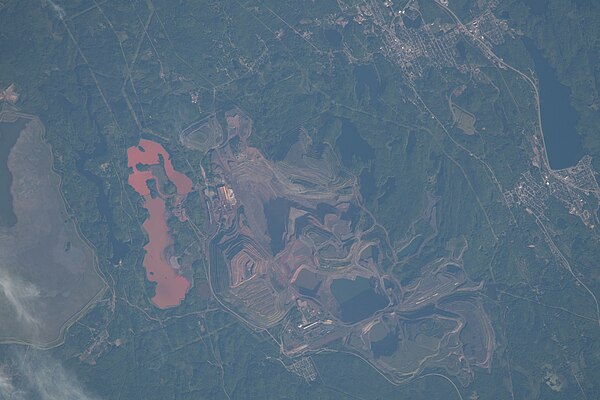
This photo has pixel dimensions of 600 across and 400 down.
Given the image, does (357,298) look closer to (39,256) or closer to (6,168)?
(39,256)

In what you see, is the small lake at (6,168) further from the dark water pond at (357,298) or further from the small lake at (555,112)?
the small lake at (555,112)

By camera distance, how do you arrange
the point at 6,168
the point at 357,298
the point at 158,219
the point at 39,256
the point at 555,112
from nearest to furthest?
the point at 39,256 → the point at 6,168 → the point at 158,219 → the point at 357,298 → the point at 555,112

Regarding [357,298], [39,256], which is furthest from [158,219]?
[357,298]

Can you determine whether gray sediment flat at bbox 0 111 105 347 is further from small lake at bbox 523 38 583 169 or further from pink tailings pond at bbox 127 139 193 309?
small lake at bbox 523 38 583 169

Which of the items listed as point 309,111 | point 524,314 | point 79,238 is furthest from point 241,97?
point 524,314

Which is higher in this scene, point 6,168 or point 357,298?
point 357,298

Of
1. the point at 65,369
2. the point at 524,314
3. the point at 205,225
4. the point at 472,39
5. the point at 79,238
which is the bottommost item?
the point at 65,369

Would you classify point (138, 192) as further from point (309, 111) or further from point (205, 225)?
point (309, 111)
